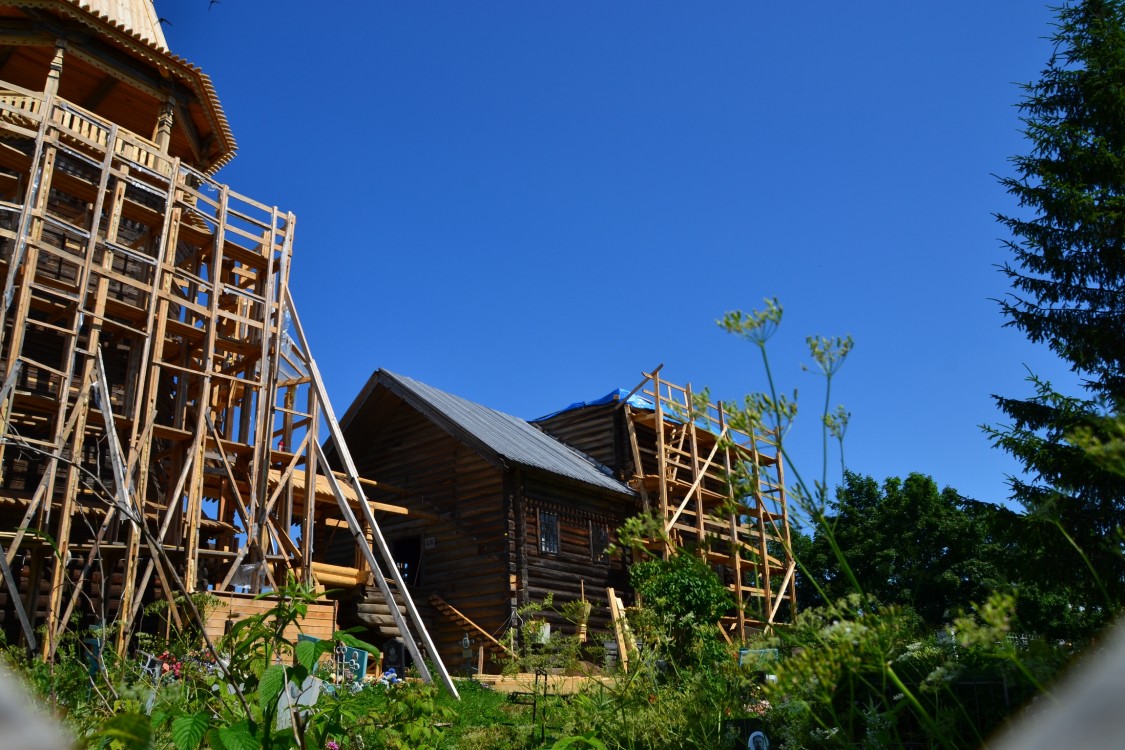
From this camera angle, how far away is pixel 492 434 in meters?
23.5

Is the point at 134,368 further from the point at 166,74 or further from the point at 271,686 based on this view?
the point at 271,686

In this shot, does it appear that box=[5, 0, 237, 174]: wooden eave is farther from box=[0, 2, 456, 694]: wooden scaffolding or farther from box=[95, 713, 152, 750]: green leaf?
box=[95, 713, 152, 750]: green leaf

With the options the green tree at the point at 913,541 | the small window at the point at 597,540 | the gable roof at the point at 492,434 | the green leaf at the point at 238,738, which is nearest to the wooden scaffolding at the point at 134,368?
the gable roof at the point at 492,434

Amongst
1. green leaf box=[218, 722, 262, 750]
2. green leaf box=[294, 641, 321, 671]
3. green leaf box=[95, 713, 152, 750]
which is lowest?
green leaf box=[218, 722, 262, 750]

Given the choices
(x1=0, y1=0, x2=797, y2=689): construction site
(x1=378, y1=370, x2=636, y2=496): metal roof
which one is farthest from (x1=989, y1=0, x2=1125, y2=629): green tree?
(x1=378, y1=370, x2=636, y2=496): metal roof

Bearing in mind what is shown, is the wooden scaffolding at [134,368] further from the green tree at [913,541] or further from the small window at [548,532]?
the green tree at [913,541]

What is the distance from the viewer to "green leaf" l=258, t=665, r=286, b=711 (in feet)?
10.1

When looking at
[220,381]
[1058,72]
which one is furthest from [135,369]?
[1058,72]

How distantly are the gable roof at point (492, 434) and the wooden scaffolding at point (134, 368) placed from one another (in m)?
4.86

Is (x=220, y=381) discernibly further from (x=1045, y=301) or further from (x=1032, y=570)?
(x=1045, y=301)

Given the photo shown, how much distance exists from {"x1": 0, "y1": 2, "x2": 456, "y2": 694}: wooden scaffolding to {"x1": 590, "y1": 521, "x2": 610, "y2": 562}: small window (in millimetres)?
7695

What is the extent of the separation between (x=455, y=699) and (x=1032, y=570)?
8.99 m

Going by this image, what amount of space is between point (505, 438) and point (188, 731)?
21.1 meters

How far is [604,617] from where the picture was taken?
78.7ft
